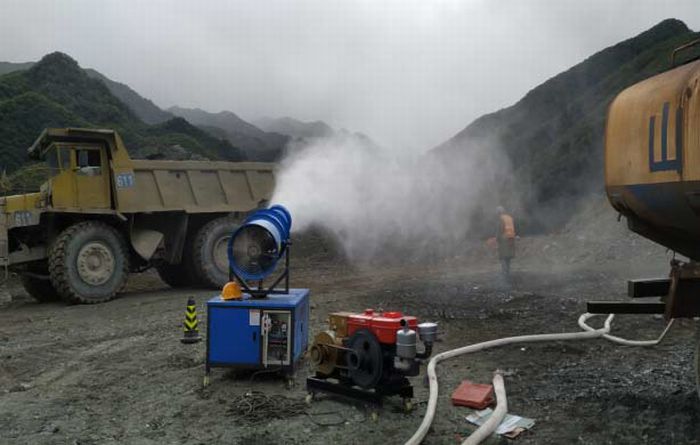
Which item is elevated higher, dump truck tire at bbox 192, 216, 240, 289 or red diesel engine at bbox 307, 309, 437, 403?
dump truck tire at bbox 192, 216, 240, 289

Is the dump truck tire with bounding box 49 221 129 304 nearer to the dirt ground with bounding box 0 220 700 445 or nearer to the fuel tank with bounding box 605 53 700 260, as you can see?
the dirt ground with bounding box 0 220 700 445

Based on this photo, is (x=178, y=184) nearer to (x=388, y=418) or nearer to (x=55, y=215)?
(x=55, y=215)

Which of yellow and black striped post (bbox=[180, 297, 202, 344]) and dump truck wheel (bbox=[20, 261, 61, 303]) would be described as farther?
dump truck wheel (bbox=[20, 261, 61, 303])

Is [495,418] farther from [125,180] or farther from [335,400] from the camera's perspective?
[125,180]

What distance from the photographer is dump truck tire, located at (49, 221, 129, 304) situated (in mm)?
11570

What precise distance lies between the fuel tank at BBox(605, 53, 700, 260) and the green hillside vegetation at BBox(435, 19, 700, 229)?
13422 millimetres

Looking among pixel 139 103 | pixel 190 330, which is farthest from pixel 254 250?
pixel 139 103

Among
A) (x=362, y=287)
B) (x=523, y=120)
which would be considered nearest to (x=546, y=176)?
(x=523, y=120)

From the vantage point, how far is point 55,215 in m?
12.2

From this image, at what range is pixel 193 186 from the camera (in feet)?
44.9

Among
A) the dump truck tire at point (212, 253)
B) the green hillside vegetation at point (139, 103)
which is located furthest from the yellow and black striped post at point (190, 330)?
the green hillside vegetation at point (139, 103)

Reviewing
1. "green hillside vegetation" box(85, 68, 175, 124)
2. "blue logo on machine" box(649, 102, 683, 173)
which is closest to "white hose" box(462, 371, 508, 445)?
"blue logo on machine" box(649, 102, 683, 173)

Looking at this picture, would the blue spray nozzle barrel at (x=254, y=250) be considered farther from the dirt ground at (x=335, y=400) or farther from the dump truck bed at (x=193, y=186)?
the dump truck bed at (x=193, y=186)

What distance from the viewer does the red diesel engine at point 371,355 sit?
554cm
